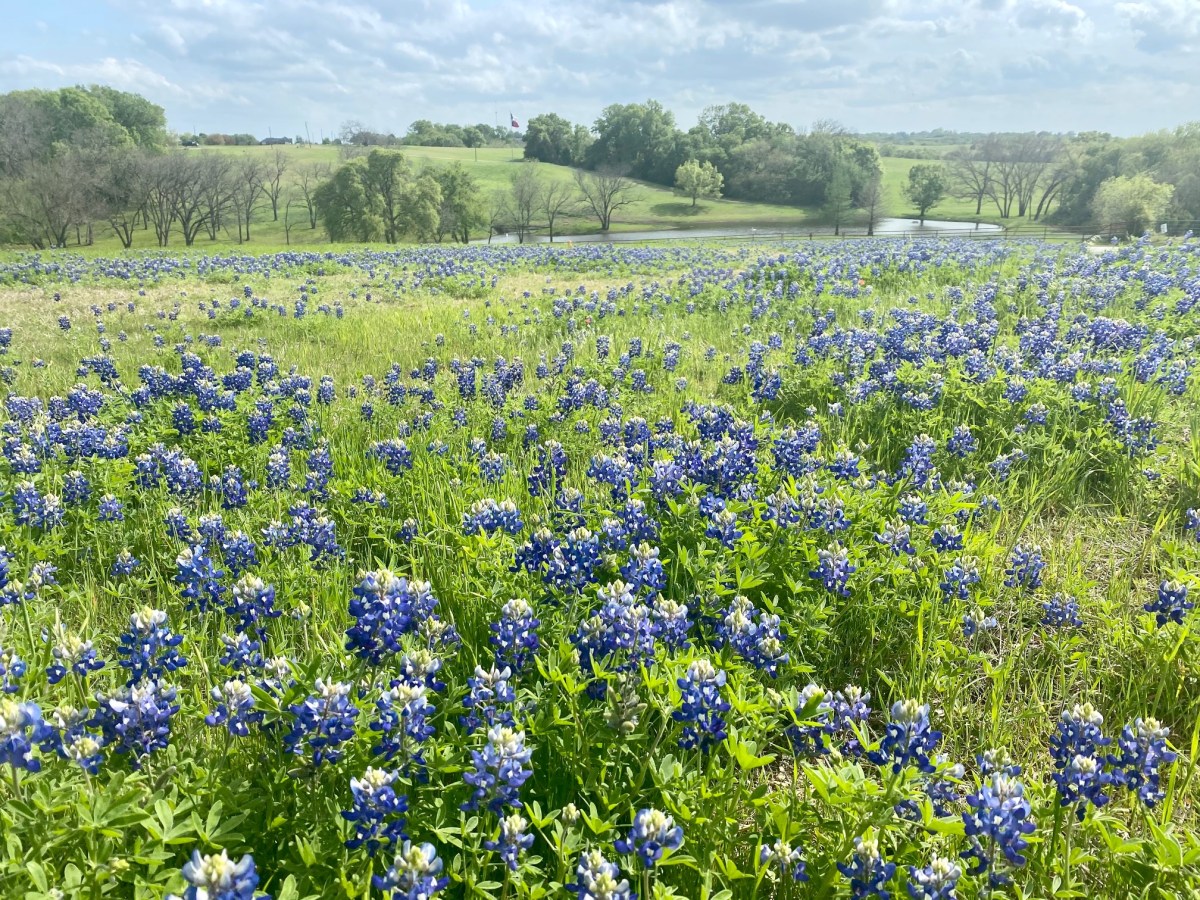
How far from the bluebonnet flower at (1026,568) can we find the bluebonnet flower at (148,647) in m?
3.58

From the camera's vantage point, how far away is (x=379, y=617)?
2.22m

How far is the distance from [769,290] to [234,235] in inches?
2841

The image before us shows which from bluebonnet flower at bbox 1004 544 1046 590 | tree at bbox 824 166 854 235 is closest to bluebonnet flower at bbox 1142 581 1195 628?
bluebonnet flower at bbox 1004 544 1046 590

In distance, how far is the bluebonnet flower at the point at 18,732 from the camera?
Result: 1.67 metres

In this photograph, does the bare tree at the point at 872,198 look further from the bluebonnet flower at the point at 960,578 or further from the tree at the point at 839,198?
the bluebonnet flower at the point at 960,578

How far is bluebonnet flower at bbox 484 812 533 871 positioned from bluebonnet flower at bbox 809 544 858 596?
1.65m

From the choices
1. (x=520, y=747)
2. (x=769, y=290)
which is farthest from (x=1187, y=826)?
(x=769, y=290)

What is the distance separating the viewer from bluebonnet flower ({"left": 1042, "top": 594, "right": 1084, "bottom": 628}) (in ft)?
10.2

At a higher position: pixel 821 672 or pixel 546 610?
pixel 546 610

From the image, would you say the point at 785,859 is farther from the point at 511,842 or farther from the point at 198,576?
the point at 198,576

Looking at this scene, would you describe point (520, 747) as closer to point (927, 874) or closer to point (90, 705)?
point (927, 874)

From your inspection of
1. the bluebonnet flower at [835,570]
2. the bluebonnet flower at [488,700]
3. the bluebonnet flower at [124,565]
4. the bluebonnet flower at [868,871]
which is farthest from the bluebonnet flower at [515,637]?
the bluebonnet flower at [124,565]

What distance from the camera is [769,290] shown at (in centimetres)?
1314

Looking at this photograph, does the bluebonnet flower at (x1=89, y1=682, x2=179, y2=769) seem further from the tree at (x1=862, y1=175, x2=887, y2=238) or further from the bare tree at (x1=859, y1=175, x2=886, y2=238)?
the bare tree at (x1=859, y1=175, x2=886, y2=238)
